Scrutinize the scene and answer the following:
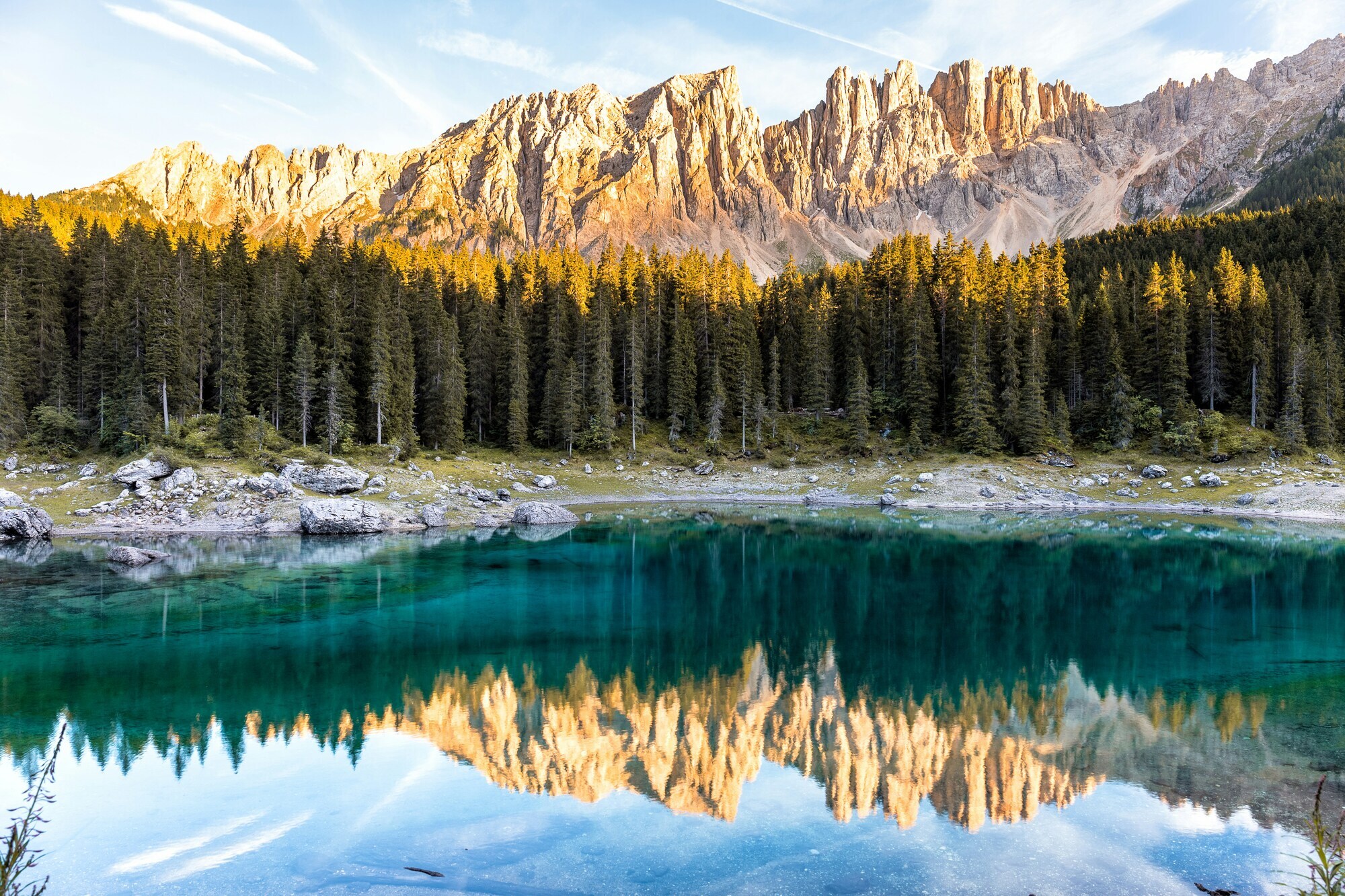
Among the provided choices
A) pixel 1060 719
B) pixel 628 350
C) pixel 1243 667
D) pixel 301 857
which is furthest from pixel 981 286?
pixel 301 857

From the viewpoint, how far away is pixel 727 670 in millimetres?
21312

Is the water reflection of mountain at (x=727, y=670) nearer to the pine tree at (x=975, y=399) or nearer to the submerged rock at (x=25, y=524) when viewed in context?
the submerged rock at (x=25, y=524)

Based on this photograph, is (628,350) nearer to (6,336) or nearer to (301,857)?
(6,336)

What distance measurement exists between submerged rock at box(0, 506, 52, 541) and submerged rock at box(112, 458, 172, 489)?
20.2 feet

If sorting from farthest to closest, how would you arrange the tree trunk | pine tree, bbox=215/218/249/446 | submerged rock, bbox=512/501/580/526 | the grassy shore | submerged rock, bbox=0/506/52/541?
the tree trunk < pine tree, bbox=215/218/249/446 < submerged rock, bbox=512/501/580/526 < the grassy shore < submerged rock, bbox=0/506/52/541

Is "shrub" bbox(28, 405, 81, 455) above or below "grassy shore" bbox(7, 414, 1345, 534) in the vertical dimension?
above

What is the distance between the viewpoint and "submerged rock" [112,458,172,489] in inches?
2004

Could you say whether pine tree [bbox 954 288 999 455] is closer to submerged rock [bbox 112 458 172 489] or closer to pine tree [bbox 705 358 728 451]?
pine tree [bbox 705 358 728 451]

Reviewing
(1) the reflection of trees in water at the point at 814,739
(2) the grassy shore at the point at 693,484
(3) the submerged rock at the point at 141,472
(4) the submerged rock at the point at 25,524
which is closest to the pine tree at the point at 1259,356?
(2) the grassy shore at the point at 693,484

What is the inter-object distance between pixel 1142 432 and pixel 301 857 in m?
84.2

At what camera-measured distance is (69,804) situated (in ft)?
43.3

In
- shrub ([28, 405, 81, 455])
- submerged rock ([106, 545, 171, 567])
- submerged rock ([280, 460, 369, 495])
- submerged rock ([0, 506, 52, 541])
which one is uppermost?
shrub ([28, 405, 81, 455])

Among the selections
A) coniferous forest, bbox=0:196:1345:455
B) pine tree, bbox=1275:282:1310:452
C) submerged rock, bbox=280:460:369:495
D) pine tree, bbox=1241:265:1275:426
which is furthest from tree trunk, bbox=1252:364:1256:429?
submerged rock, bbox=280:460:369:495

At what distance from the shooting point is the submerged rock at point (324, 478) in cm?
5425
